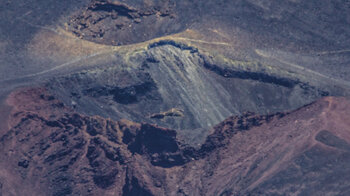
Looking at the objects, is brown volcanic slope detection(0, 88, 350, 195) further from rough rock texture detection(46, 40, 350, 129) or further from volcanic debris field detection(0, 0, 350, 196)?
rough rock texture detection(46, 40, 350, 129)

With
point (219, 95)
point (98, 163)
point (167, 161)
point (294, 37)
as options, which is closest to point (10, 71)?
point (98, 163)

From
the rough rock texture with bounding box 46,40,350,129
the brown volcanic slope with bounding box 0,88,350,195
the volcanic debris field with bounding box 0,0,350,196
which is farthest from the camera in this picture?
the rough rock texture with bounding box 46,40,350,129

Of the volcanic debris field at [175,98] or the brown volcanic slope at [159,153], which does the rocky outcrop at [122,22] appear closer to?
the volcanic debris field at [175,98]

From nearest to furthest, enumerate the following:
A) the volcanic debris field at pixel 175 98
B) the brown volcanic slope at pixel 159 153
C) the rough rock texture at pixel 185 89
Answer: the brown volcanic slope at pixel 159 153
the volcanic debris field at pixel 175 98
the rough rock texture at pixel 185 89

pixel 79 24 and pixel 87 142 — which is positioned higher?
pixel 79 24

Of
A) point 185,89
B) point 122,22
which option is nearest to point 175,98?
point 185,89

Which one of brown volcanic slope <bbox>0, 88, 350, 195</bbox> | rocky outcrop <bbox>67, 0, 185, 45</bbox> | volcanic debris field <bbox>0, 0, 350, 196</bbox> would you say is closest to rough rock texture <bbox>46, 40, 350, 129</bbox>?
volcanic debris field <bbox>0, 0, 350, 196</bbox>

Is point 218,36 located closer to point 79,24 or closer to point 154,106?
point 154,106

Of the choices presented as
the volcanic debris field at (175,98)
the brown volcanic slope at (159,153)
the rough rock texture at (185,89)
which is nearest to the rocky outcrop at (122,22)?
the volcanic debris field at (175,98)
